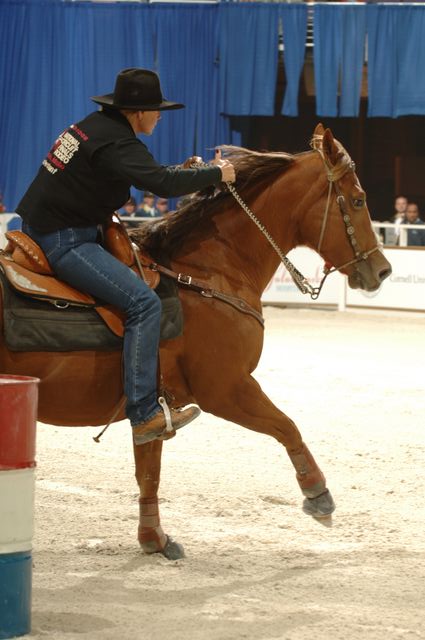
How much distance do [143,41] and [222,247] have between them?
1454cm

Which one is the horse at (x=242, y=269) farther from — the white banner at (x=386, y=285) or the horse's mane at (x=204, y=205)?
the white banner at (x=386, y=285)

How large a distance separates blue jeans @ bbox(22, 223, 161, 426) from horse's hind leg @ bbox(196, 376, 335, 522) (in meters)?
0.37

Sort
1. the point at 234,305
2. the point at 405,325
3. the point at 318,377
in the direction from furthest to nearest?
1. the point at 405,325
2. the point at 318,377
3. the point at 234,305

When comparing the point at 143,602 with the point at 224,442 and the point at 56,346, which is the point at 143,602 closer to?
the point at 56,346

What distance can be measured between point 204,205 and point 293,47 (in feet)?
46.1

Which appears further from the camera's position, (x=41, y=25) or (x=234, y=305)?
(x=41, y=25)

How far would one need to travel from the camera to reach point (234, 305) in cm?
490

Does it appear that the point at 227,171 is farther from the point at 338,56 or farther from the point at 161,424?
the point at 338,56

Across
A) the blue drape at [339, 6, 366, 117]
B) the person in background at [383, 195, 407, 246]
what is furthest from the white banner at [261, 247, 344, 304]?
the blue drape at [339, 6, 366, 117]

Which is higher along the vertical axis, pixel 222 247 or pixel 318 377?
pixel 222 247

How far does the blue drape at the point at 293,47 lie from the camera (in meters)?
18.3

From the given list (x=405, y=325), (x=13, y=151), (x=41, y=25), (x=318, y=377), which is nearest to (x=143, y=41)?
(x=41, y=25)

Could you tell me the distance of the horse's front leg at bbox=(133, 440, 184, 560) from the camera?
501cm

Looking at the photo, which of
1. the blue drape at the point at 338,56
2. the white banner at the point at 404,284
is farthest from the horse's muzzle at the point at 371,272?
the blue drape at the point at 338,56
